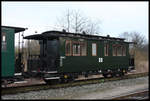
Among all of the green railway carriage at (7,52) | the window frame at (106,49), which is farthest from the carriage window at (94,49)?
the green railway carriage at (7,52)

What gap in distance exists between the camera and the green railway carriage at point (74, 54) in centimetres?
1260

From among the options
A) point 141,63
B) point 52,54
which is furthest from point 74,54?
point 141,63

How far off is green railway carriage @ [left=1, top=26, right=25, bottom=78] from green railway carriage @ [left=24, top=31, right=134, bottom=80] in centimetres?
251

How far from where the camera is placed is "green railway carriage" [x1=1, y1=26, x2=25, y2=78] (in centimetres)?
979

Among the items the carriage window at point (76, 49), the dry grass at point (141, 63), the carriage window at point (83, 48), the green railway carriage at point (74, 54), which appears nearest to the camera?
the green railway carriage at point (74, 54)

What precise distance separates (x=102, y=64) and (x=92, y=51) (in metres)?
1.44

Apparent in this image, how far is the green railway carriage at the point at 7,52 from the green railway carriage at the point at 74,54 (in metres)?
2.51

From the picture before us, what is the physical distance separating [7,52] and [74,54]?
4584 mm

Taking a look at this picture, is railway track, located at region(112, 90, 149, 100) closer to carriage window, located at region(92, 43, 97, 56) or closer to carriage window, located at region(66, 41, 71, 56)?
carriage window, located at region(66, 41, 71, 56)

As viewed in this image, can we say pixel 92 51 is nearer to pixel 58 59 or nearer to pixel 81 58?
pixel 81 58

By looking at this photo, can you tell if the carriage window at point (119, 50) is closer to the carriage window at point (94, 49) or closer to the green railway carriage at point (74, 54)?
the green railway carriage at point (74, 54)

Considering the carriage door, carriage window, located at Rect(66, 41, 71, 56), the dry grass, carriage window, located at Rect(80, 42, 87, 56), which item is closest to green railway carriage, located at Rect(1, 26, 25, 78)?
the carriage door

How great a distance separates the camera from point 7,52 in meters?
9.95

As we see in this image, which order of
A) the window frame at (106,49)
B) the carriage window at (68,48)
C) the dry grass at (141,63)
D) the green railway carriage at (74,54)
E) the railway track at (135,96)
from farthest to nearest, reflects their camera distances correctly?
1. the dry grass at (141,63)
2. the window frame at (106,49)
3. the carriage window at (68,48)
4. the green railway carriage at (74,54)
5. the railway track at (135,96)
